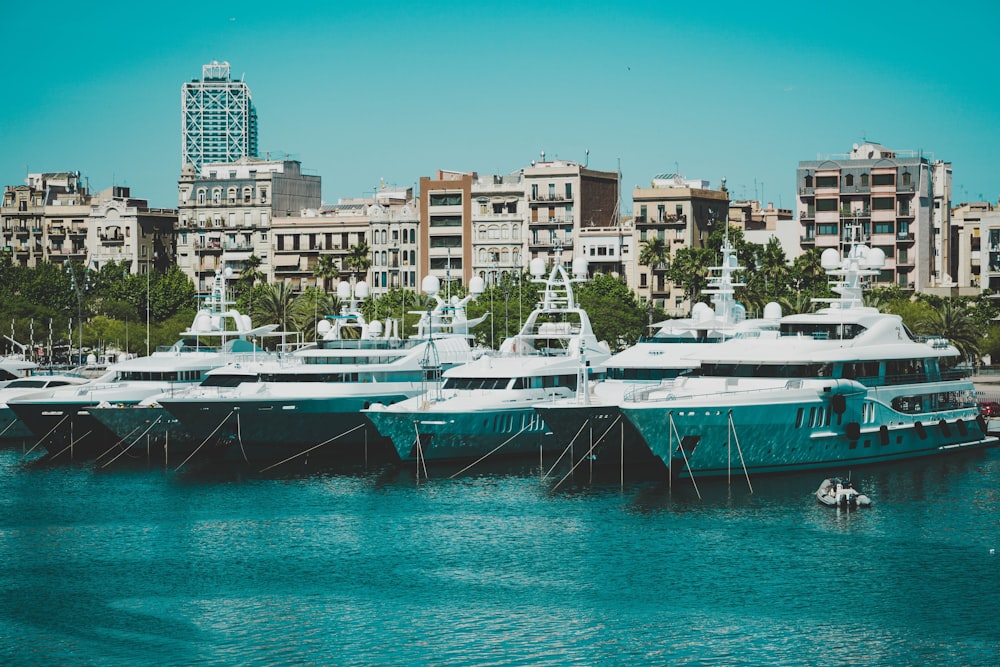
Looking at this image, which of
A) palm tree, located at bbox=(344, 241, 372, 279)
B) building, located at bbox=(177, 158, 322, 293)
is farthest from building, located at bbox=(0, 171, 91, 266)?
palm tree, located at bbox=(344, 241, 372, 279)

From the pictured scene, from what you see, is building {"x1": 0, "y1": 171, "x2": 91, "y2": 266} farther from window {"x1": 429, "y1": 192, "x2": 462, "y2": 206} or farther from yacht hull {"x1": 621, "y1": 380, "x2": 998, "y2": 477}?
yacht hull {"x1": 621, "y1": 380, "x2": 998, "y2": 477}

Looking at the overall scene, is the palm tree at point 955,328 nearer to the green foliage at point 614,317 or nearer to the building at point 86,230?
the green foliage at point 614,317

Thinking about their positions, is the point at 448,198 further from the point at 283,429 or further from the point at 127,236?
the point at 283,429

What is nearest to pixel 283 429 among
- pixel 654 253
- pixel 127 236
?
pixel 654 253

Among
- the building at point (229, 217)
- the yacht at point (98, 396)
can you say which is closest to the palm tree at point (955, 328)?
the yacht at point (98, 396)

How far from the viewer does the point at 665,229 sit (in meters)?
134

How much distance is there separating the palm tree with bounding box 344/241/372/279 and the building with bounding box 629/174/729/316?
24453 mm

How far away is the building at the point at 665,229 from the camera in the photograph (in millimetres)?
133625

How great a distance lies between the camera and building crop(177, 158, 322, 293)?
150 metres

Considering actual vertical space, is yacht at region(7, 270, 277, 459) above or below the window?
below

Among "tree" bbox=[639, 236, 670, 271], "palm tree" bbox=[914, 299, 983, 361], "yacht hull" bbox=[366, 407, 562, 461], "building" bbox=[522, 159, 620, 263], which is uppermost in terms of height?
"building" bbox=[522, 159, 620, 263]

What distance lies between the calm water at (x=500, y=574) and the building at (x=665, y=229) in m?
71.7

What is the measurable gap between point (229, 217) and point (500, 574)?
364 feet

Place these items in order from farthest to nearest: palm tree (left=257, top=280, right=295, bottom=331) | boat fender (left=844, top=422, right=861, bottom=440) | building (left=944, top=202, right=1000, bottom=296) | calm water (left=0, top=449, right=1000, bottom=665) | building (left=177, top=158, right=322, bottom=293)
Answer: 1. building (left=177, top=158, right=322, bottom=293)
2. building (left=944, top=202, right=1000, bottom=296)
3. palm tree (left=257, top=280, right=295, bottom=331)
4. boat fender (left=844, top=422, right=861, bottom=440)
5. calm water (left=0, top=449, right=1000, bottom=665)
